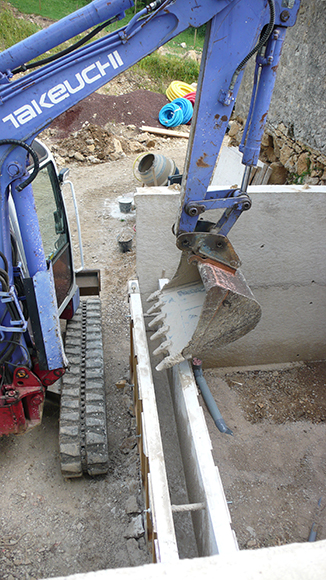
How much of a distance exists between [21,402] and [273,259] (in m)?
2.73

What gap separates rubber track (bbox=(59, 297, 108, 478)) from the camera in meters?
2.97

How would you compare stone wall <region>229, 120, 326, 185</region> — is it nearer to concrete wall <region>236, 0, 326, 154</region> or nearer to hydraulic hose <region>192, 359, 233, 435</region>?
concrete wall <region>236, 0, 326, 154</region>

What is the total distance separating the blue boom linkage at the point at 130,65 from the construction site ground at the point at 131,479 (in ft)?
5.16

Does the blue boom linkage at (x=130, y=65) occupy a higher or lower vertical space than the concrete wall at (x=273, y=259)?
higher

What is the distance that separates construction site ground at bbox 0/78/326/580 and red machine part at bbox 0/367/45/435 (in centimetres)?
50

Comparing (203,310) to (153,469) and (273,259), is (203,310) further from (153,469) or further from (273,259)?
(273,259)

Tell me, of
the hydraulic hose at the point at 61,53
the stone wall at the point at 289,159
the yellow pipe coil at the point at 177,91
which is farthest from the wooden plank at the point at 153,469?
the yellow pipe coil at the point at 177,91

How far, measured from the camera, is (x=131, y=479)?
319cm

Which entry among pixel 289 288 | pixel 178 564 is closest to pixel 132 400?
pixel 289 288

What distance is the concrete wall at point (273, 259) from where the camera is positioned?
3545 mm

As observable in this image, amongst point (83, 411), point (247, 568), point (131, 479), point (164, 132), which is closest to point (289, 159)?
point (83, 411)

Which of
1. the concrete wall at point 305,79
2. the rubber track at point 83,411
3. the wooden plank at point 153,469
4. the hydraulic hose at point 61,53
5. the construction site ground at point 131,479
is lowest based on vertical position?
the construction site ground at point 131,479

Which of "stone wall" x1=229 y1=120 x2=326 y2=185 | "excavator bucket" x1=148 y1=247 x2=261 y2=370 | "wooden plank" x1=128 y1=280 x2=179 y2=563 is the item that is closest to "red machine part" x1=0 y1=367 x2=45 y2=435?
"wooden plank" x1=128 y1=280 x2=179 y2=563

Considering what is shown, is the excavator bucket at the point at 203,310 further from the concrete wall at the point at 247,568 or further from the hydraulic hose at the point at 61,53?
the concrete wall at the point at 247,568
